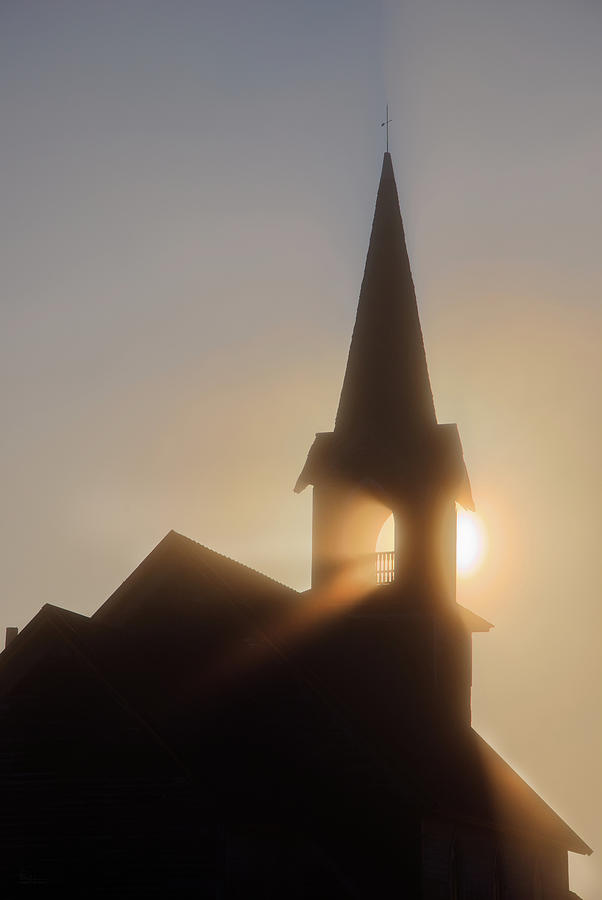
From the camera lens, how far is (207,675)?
79.3ft

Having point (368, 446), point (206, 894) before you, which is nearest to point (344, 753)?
point (206, 894)

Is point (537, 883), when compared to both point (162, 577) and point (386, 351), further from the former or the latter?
point (386, 351)

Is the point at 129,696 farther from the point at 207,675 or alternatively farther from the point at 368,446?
the point at 368,446

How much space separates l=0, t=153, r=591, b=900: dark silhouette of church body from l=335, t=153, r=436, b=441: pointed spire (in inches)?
2.2

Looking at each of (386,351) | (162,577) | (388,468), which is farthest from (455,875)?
(386,351)

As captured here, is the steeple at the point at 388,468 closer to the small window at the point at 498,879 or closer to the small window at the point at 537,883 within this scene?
the small window at the point at 498,879

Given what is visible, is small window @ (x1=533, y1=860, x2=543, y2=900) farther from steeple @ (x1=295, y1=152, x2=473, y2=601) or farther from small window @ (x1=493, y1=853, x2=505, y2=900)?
steeple @ (x1=295, y1=152, x2=473, y2=601)

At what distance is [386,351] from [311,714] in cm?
1087

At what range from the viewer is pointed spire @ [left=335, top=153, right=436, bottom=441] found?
30500mm

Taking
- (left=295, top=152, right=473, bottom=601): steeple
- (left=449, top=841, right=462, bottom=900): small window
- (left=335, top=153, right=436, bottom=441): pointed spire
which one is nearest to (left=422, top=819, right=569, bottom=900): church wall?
(left=449, top=841, right=462, bottom=900): small window

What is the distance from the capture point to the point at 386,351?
31.3m

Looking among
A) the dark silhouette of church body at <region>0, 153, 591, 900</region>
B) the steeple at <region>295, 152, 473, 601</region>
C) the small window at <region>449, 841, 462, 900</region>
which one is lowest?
the small window at <region>449, 841, 462, 900</region>

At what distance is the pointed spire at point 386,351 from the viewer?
30500 mm

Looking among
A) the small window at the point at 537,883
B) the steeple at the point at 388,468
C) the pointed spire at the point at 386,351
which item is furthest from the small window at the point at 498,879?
the pointed spire at the point at 386,351
